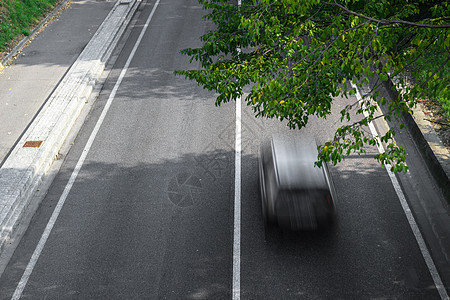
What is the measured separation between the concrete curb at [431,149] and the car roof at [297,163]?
2.68 m

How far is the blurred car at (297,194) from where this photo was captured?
8.95 meters

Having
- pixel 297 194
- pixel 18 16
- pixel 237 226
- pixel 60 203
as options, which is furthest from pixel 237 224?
pixel 18 16

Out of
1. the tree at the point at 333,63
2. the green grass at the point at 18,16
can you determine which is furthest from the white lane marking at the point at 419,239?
the green grass at the point at 18,16

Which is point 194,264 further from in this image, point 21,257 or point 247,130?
point 247,130

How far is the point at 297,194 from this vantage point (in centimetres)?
895

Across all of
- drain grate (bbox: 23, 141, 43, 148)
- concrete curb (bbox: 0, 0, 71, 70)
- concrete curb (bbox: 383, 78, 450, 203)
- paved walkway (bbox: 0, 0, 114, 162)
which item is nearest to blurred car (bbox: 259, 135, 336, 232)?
concrete curb (bbox: 383, 78, 450, 203)

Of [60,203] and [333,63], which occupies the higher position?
[333,63]

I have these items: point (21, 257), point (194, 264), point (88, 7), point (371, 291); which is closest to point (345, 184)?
point (371, 291)

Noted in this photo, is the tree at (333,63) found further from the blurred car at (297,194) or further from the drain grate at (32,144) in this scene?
the drain grate at (32,144)

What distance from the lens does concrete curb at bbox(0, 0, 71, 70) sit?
19233 millimetres

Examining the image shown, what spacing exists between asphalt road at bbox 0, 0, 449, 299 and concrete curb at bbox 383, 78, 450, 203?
32 cm

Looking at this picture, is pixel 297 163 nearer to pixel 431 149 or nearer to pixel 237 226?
pixel 237 226

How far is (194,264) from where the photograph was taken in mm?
9352

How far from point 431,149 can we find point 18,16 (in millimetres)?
20887
